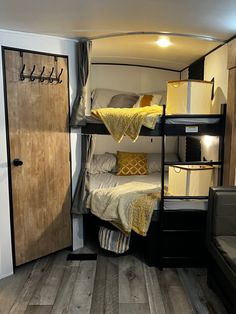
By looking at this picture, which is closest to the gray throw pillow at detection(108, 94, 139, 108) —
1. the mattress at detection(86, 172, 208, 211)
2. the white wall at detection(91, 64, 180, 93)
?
the white wall at detection(91, 64, 180, 93)

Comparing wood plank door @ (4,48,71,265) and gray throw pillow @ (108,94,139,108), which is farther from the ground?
gray throw pillow @ (108,94,139,108)

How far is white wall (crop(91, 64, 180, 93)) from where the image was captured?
177 inches

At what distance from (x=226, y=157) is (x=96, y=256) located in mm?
1692

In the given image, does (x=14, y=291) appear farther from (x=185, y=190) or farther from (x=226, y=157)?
(x=226, y=157)

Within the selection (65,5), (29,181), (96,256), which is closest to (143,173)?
(96,256)

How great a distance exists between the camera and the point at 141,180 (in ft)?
12.4

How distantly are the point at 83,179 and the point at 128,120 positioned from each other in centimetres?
85

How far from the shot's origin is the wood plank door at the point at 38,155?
282 centimetres

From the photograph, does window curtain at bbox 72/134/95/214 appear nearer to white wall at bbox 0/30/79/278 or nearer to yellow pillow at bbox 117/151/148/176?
white wall at bbox 0/30/79/278

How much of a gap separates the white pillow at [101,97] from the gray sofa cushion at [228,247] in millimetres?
2528

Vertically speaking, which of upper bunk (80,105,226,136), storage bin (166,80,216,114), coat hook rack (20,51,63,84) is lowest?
upper bunk (80,105,226,136)

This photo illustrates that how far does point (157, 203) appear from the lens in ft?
9.73

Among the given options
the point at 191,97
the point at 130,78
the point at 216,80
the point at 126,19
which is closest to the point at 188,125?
the point at 191,97

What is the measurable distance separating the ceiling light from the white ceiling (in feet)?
0.20
